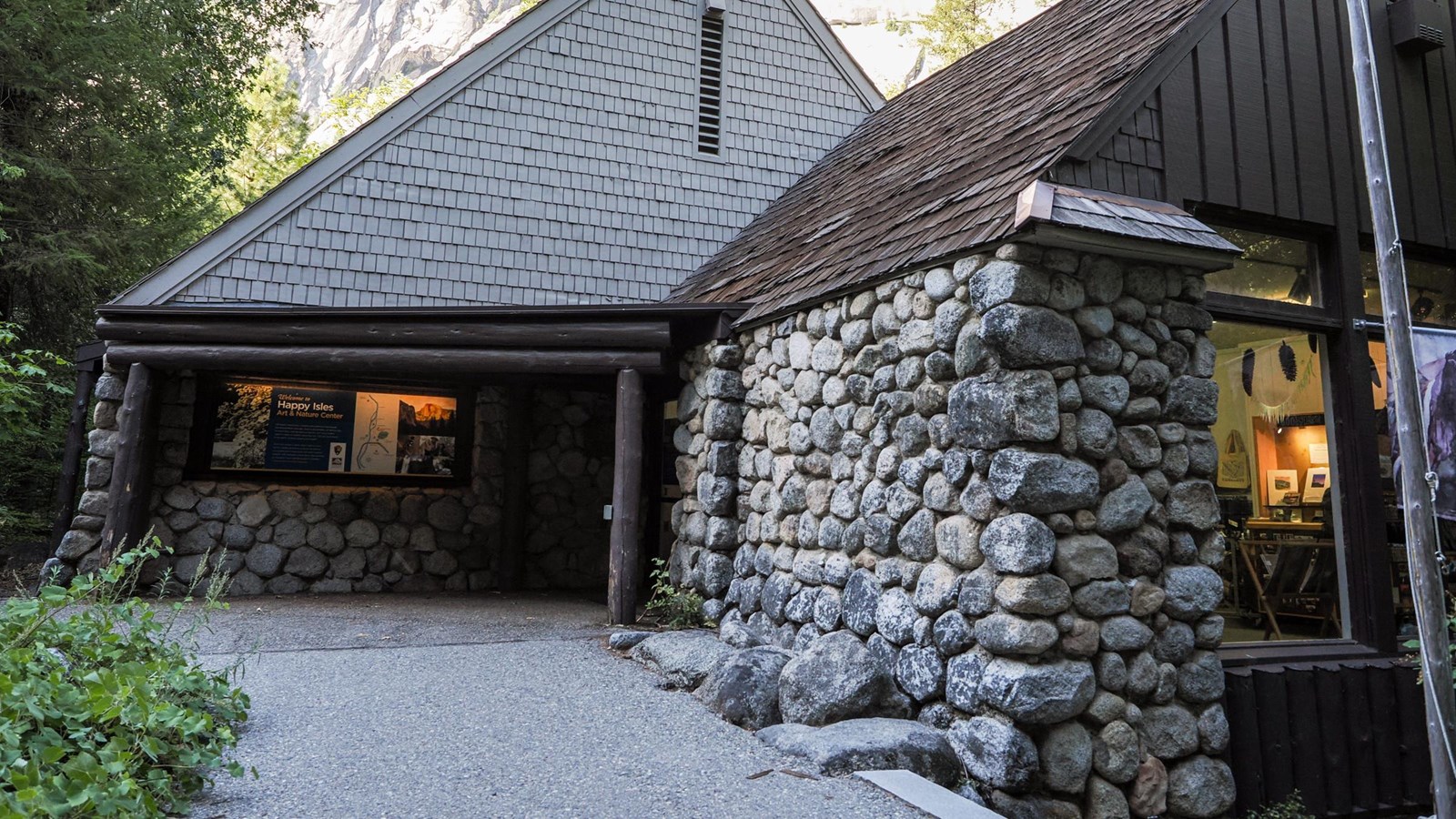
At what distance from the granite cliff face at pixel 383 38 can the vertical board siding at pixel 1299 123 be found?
6394cm

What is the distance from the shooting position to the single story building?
4.41 metres

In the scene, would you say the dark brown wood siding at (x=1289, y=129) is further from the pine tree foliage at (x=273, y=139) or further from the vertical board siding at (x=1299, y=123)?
the pine tree foliage at (x=273, y=139)

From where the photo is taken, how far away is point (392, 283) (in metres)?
9.27

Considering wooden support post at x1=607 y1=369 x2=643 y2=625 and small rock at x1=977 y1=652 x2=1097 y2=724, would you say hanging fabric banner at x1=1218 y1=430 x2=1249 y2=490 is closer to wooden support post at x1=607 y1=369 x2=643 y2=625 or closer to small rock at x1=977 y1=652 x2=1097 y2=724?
small rock at x1=977 y1=652 x2=1097 y2=724

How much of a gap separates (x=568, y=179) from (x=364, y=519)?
4.17m

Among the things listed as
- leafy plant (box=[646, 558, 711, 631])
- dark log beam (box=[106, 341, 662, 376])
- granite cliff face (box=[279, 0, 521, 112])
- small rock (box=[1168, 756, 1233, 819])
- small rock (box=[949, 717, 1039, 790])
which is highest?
granite cliff face (box=[279, 0, 521, 112])

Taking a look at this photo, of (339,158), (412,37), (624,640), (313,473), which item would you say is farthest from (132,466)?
(412,37)

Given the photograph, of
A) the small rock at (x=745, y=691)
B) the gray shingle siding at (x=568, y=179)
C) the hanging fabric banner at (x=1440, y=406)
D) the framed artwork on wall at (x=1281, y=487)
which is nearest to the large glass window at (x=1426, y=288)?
the hanging fabric banner at (x=1440, y=406)

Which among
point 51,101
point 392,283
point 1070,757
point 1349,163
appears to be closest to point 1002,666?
point 1070,757

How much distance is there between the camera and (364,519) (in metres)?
9.07

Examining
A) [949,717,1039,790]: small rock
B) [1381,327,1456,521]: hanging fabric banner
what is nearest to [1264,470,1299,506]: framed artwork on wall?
[1381,327,1456,521]: hanging fabric banner

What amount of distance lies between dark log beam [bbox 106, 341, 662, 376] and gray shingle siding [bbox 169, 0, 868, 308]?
0.90m

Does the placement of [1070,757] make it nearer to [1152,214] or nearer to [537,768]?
[537,768]

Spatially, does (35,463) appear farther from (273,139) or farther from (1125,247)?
(273,139)
